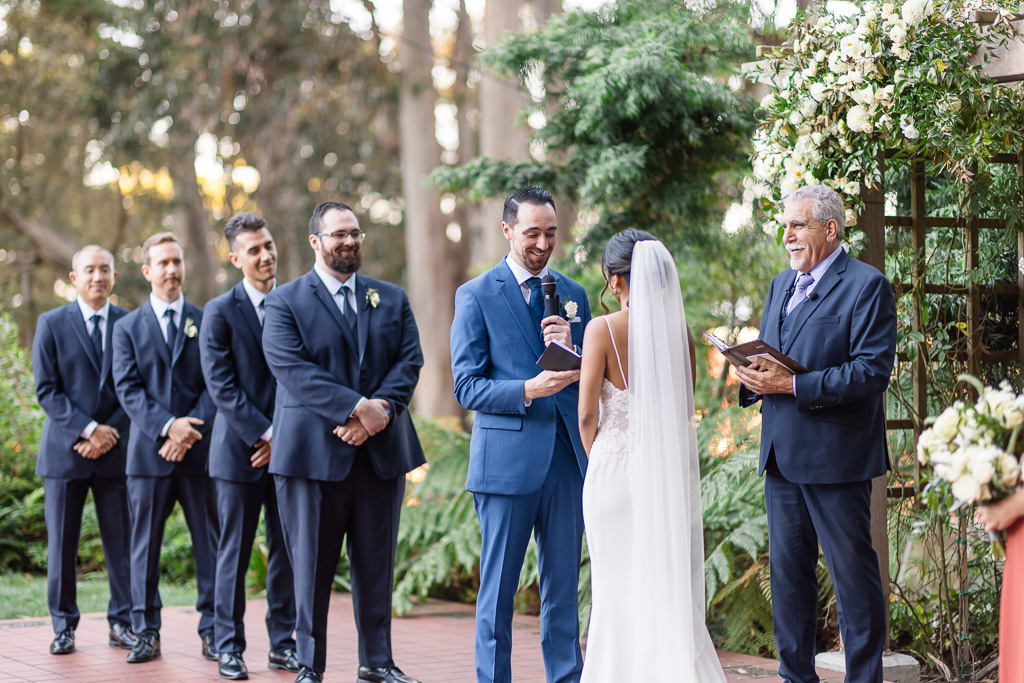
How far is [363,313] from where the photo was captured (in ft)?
17.8

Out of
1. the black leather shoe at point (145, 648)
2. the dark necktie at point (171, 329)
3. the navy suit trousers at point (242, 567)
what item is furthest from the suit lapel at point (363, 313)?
the black leather shoe at point (145, 648)

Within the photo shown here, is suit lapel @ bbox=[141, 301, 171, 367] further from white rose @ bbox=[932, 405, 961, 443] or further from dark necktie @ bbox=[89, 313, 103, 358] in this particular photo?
white rose @ bbox=[932, 405, 961, 443]

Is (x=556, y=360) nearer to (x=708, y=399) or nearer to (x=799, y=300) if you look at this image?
(x=799, y=300)

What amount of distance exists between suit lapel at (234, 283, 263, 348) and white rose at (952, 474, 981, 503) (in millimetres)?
3845

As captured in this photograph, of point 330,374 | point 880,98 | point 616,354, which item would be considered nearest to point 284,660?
point 330,374

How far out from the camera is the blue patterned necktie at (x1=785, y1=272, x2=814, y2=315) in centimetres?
472

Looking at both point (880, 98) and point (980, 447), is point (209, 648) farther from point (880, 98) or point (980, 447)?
point (880, 98)

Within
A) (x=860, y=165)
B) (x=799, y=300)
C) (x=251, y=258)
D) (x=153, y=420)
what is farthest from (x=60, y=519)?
(x=860, y=165)

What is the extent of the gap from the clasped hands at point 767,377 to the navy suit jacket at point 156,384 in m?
3.27

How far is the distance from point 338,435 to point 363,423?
14 cm

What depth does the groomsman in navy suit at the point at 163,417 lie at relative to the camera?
623 centimetres

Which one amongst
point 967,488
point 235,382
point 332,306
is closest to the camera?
point 967,488

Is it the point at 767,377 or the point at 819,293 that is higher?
the point at 819,293

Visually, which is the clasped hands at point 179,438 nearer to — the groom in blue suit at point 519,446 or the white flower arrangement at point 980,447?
the groom in blue suit at point 519,446
